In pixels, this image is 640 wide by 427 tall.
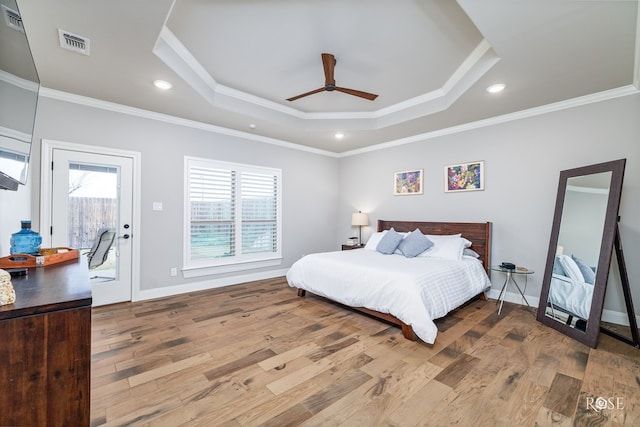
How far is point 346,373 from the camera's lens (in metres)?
2.18

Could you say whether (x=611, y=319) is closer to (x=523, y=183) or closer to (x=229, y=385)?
(x=523, y=183)

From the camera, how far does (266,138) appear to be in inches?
201

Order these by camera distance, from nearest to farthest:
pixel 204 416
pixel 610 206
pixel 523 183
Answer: pixel 204 416, pixel 610 206, pixel 523 183

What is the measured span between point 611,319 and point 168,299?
5.35 meters

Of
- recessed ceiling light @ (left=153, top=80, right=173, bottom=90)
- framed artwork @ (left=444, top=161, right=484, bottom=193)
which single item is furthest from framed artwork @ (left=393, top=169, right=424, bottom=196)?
recessed ceiling light @ (left=153, top=80, right=173, bottom=90)

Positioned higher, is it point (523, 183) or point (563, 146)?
point (563, 146)

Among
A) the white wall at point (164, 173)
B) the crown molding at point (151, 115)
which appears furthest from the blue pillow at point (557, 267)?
the crown molding at point (151, 115)

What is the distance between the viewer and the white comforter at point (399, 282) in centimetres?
275

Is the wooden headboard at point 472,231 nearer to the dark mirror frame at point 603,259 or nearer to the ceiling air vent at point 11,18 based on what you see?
the dark mirror frame at point 603,259

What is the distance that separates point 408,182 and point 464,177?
93cm

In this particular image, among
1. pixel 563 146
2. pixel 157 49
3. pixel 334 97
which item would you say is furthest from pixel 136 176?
pixel 563 146

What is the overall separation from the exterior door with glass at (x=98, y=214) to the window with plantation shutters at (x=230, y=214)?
769 mm

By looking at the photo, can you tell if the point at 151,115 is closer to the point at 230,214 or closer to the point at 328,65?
the point at 230,214

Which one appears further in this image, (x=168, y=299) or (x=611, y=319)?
(x=168, y=299)
